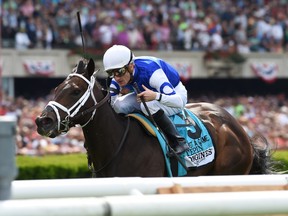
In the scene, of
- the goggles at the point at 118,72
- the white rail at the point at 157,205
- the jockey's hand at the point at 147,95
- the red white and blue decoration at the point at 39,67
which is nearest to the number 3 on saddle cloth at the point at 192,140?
the jockey's hand at the point at 147,95

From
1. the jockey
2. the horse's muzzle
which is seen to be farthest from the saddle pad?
the horse's muzzle

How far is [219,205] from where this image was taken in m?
2.97

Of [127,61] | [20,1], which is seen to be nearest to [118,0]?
[20,1]

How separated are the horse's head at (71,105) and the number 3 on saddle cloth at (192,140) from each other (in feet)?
1.43

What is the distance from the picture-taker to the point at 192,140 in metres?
6.64

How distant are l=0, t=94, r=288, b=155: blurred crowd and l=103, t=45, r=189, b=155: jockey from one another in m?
3.15

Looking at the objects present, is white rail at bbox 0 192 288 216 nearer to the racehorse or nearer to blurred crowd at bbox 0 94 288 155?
the racehorse

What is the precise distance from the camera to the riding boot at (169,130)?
251 inches

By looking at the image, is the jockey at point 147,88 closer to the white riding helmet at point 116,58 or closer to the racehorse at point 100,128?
the white riding helmet at point 116,58

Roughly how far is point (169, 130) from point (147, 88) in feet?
1.22

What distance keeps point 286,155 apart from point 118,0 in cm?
1260

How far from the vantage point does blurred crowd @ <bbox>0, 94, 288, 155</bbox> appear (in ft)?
42.5

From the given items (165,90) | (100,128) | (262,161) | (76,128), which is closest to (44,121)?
(100,128)

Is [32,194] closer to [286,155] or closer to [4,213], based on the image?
[4,213]
